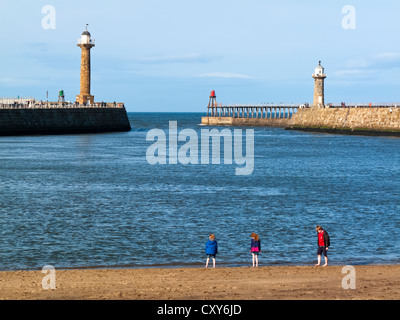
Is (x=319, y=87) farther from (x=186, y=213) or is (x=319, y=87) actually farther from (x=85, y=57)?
(x=186, y=213)

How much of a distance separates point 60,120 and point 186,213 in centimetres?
7951

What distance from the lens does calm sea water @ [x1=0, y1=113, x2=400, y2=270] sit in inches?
849

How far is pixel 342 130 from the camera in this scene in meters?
114

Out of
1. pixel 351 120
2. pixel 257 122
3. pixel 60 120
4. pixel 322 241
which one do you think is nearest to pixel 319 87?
pixel 351 120

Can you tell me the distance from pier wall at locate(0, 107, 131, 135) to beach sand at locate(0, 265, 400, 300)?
259 ft

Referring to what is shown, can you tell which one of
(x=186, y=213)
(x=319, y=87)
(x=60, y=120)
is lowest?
(x=186, y=213)

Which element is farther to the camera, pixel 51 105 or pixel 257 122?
pixel 257 122

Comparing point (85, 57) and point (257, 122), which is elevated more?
point (85, 57)

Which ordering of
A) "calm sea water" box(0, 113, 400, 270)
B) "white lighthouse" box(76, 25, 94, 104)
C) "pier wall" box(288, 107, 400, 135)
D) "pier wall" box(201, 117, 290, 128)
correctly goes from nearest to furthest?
1. "calm sea water" box(0, 113, 400, 270)
2. "pier wall" box(288, 107, 400, 135)
3. "white lighthouse" box(76, 25, 94, 104)
4. "pier wall" box(201, 117, 290, 128)

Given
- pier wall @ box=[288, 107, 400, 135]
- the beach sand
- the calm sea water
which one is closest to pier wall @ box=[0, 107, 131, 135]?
pier wall @ box=[288, 107, 400, 135]

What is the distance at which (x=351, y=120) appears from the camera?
11012 cm

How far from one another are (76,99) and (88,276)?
327 feet

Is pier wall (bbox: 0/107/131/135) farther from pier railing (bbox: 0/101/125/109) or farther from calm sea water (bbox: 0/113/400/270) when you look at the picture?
calm sea water (bbox: 0/113/400/270)
